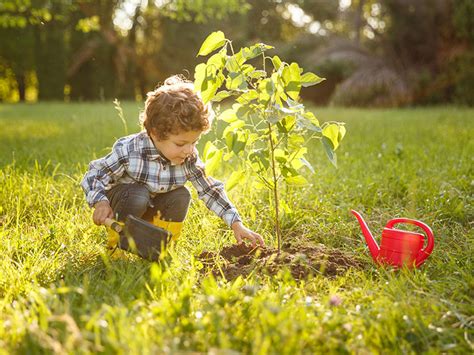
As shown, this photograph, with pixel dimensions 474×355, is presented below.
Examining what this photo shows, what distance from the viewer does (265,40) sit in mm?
18984

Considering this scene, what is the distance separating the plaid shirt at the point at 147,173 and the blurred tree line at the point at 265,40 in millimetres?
6849

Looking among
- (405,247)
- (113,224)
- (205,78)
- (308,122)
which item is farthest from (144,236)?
(405,247)

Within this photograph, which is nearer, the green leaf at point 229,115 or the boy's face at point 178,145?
the green leaf at point 229,115

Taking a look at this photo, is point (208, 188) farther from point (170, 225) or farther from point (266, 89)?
point (266, 89)

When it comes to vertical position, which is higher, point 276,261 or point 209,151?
point 209,151

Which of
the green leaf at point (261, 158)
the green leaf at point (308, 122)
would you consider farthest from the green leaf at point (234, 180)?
the green leaf at point (308, 122)

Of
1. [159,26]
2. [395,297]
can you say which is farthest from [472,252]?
[159,26]

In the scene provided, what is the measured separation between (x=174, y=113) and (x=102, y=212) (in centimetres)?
54

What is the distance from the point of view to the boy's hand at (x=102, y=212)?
91.0 inches

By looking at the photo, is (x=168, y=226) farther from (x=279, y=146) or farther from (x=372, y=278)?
(x=372, y=278)

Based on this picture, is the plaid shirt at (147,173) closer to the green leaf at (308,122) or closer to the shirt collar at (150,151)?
the shirt collar at (150,151)

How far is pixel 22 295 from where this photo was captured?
2008 mm

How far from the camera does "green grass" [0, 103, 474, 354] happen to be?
160cm

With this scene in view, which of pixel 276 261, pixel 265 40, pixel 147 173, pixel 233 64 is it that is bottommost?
pixel 276 261
